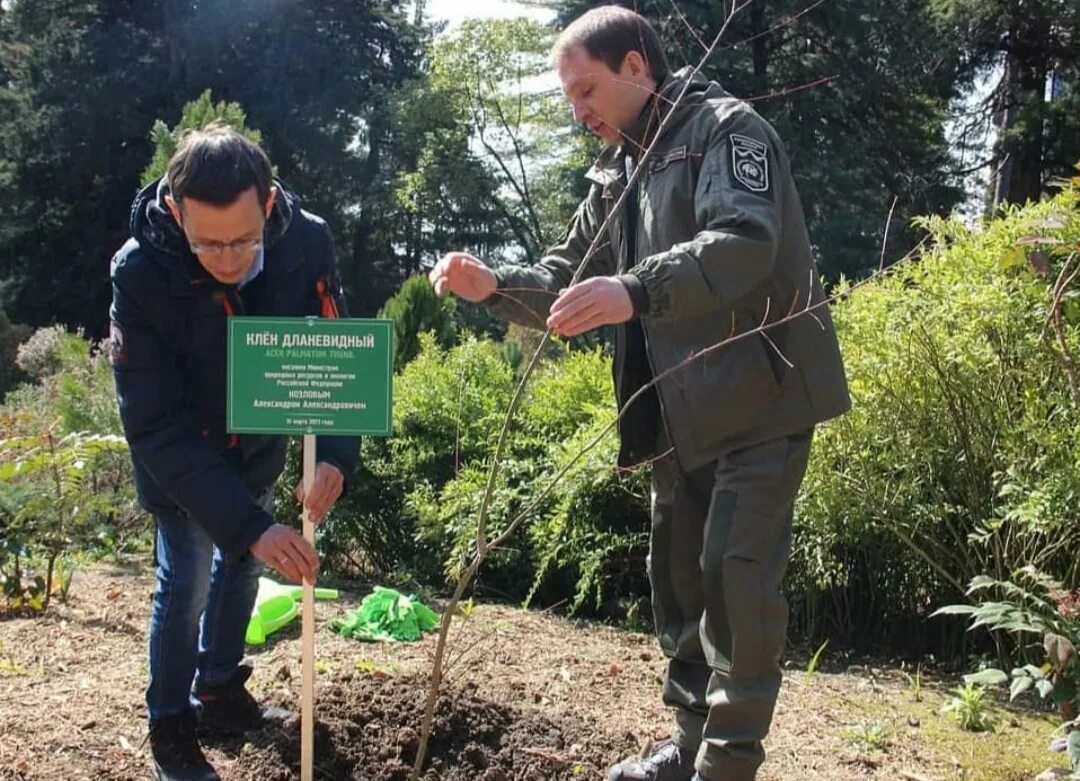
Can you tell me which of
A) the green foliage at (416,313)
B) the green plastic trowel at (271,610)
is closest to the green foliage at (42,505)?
the green plastic trowel at (271,610)

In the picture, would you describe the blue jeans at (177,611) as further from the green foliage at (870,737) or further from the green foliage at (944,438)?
the green foliage at (944,438)

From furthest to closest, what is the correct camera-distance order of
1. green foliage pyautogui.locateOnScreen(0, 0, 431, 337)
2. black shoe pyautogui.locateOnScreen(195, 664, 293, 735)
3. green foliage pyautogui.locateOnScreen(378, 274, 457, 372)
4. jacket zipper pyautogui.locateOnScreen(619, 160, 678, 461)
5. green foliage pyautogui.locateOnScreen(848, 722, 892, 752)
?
1. green foliage pyautogui.locateOnScreen(0, 0, 431, 337)
2. green foliage pyautogui.locateOnScreen(378, 274, 457, 372)
3. green foliage pyautogui.locateOnScreen(848, 722, 892, 752)
4. black shoe pyautogui.locateOnScreen(195, 664, 293, 735)
5. jacket zipper pyautogui.locateOnScreen(619, 160, 678, 461)

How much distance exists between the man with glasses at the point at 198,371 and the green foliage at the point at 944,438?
2.39 m

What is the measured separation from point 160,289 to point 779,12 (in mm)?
17930

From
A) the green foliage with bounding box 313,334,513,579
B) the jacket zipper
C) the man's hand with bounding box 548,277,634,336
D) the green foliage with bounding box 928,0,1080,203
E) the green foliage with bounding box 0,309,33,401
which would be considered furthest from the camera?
the green foliage with bounding box 0,309,33,401

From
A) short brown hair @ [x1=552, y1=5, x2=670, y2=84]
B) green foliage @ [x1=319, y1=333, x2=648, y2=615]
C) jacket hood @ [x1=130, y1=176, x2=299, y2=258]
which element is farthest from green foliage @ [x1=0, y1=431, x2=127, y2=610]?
short brown hair @ [x1=552, y1=5, x2=670, y2=84]

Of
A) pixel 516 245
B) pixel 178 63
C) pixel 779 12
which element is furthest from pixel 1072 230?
pixel 178 63

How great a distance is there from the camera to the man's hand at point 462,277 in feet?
8.64

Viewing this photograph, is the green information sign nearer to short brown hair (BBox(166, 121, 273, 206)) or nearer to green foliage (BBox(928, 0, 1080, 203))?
short brown hair (BBox(166, 121, 273, 206))

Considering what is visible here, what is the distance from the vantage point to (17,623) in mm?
4820

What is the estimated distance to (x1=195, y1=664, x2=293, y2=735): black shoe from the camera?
3.23 meters

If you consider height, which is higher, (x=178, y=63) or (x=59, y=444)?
(x=178, y=63)

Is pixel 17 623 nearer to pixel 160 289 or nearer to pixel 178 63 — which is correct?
pixel 160 289

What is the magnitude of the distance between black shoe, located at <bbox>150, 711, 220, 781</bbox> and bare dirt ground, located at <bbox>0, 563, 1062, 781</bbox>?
123 millimetres
